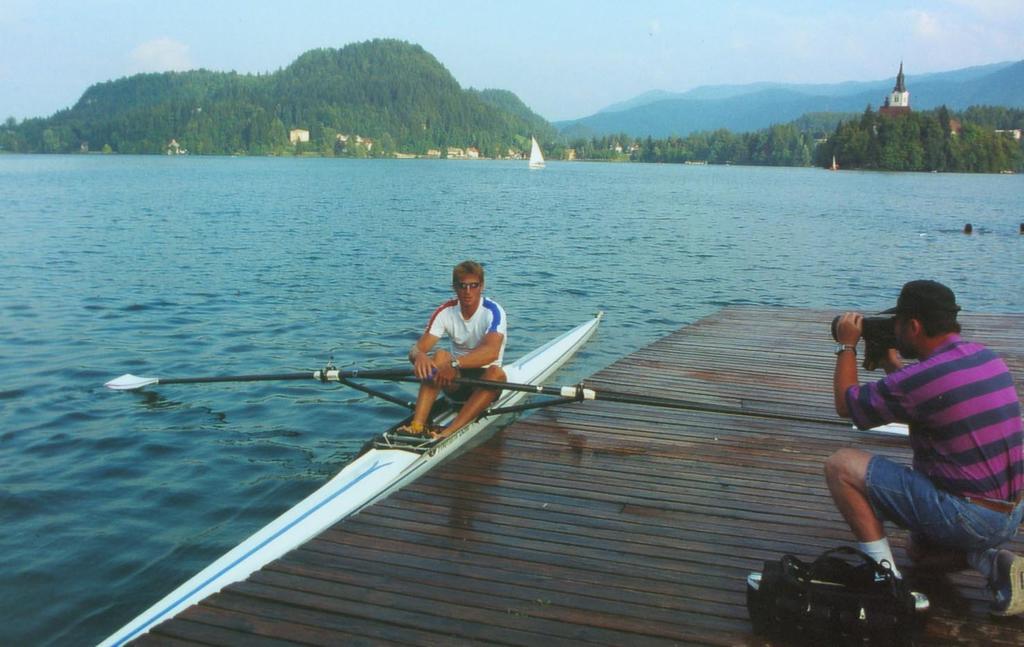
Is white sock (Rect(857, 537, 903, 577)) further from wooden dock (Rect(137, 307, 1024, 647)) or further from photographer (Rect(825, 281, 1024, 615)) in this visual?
wooden dock (Rect(137, 307, 1024, 647))

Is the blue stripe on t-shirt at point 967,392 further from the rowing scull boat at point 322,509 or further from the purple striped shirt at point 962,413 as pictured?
the rowing scull boat at point 322,509

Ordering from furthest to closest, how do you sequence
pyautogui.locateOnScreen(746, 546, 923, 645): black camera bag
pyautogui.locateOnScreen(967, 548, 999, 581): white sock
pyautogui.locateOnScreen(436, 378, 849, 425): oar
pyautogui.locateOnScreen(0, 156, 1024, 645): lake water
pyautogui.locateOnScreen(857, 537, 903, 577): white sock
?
pyautogui.locateOnScreen(0, 156, 1024, 645): lake water < pyautogui.locateOnScreen(436, 378, 849, 425): oar < pyautogui.locateOnScreen(857, 537, 903, 577): white sock < pyautogui.locateOnScreen(967, 548, 999, 581): white sock < pyautogui.locateOnScreen(746, 546, 923, 645): black camera bag

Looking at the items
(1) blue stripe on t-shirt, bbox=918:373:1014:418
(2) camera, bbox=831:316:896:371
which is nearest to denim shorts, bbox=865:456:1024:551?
(1) blue stripe on t-shirt, bbox=918:373:1014:418

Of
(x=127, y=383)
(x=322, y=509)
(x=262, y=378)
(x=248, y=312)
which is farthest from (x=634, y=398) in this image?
(x=248, y=312)

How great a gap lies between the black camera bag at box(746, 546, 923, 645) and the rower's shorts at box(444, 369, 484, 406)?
4267mm

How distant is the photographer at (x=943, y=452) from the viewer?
392 centimetres

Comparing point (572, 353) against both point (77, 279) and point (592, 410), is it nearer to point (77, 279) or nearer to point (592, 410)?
point (592, 410)

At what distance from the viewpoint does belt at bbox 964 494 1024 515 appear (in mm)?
4023

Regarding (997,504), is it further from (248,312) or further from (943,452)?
(248,312)

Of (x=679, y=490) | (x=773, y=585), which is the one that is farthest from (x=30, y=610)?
→ (x=773, y=585)

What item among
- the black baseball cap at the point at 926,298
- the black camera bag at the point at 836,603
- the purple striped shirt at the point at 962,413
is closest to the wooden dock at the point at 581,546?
the black camera bag at the point at 836,603

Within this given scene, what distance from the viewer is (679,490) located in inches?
252

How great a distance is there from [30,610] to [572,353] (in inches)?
382

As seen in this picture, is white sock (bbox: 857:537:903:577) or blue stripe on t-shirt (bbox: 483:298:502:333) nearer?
white sock (bbox: 857:537:903:577)
